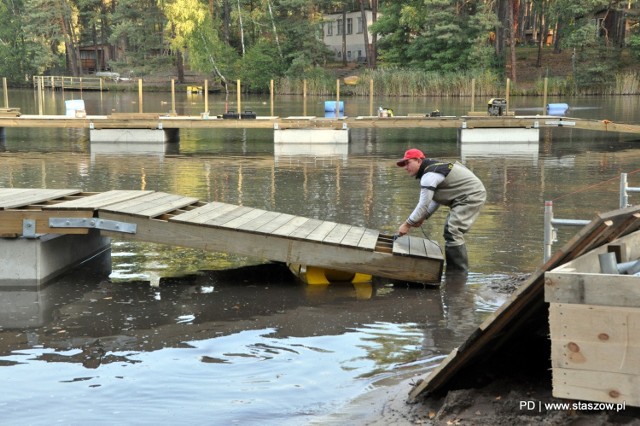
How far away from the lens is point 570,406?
5117 mm

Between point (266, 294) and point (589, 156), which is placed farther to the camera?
point (589, 156)

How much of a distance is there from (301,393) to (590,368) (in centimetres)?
257

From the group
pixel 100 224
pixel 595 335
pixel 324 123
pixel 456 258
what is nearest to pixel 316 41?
pixel 324 123

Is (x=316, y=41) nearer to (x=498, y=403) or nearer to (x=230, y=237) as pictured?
(x=230, y=237)

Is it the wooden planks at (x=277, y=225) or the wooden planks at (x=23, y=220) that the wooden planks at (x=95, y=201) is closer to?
the wooden planks at (x=23, y=220)

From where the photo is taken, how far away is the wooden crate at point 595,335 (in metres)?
4.71

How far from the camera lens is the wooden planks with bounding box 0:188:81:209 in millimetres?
9906

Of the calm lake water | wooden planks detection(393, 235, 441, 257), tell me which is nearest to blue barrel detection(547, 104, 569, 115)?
the calm lake water

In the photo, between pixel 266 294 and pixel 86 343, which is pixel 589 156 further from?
pixel 86 343

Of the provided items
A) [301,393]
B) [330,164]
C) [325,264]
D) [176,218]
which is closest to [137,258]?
[176,218]

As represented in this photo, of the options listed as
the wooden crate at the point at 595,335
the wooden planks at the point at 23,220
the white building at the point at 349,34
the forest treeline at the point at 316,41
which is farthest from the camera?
the white building at the point at 349,34

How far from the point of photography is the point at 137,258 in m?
11.7

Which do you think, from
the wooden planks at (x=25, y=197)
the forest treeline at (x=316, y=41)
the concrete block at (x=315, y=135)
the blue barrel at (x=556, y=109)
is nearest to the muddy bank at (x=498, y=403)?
the wooden planks at (x=25, y=197)

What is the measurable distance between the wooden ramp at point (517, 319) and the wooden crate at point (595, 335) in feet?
0.93
